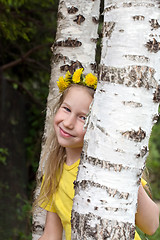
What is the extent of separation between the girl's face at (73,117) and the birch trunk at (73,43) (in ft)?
2.02

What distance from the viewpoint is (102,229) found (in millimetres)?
1530

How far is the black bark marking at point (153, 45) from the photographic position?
1505 millimetres

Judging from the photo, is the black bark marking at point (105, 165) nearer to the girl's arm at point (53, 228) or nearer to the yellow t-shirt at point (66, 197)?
the yellow t-shirt at point (66, 197)

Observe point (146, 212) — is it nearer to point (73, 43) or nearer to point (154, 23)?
point (154, 23)

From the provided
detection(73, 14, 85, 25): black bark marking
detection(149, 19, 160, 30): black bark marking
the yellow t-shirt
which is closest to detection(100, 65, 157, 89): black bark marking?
detection(149, 19, 160, 30): black bark marking

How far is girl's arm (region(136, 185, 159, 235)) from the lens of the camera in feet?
5.98

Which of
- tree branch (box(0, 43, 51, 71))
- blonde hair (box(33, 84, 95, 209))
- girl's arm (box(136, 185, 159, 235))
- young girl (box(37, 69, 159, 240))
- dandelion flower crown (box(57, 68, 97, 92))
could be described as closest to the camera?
girl's arm (box(136, 185, 159, 235))

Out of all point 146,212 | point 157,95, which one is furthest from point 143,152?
point 146,212

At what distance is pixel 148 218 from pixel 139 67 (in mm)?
803

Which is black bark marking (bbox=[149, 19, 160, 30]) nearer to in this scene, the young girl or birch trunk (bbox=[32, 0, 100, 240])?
the young girl

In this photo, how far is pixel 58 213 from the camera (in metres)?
2.25

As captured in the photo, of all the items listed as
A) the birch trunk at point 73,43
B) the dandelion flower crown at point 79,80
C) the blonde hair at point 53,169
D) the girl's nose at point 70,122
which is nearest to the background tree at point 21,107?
the birch trunk at point 73,43

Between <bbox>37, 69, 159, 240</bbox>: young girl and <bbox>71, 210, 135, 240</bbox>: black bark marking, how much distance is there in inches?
11.4

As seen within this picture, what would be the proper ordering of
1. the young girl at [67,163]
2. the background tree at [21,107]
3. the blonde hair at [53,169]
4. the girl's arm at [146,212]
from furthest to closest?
the background tree at [21,107]
the blonde hair at [53,169]
the young girl at [67,163]
the girl's arm at [146,212]
